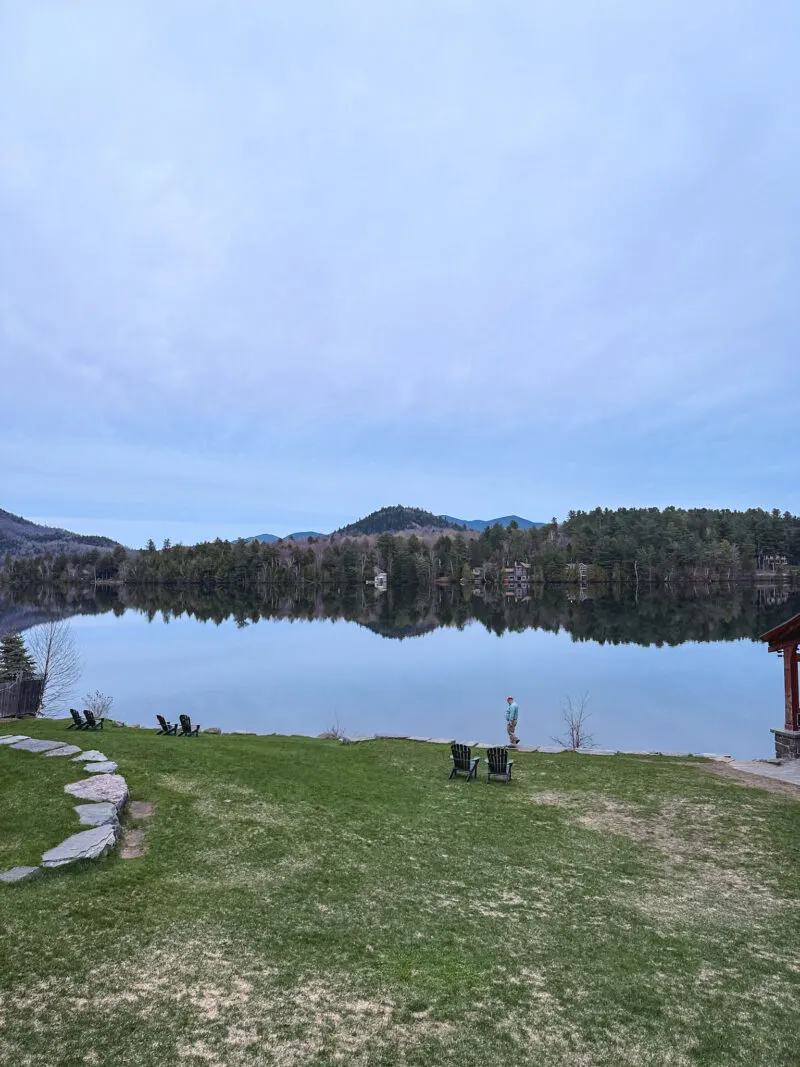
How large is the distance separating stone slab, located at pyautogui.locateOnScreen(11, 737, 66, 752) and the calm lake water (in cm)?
1606

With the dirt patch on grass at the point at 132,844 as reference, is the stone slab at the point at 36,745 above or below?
above

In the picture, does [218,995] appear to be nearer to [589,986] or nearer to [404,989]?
[404,989]

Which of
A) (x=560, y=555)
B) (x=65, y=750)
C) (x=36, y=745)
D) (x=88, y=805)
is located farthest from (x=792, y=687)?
(x=560, y=555)

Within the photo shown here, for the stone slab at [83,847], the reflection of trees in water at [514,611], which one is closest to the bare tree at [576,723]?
the stone slab at [83,847]

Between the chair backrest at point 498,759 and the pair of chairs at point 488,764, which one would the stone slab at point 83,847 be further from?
the chair backrest at point 498,759

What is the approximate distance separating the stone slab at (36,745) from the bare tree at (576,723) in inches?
686

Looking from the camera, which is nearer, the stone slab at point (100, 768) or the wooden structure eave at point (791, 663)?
the stone slab at point (100, 768)

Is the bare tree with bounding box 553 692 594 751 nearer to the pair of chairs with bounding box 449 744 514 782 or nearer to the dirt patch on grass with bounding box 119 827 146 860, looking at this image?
the pair of chairs with bounding box 449 744 514 782

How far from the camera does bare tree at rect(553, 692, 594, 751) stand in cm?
2658

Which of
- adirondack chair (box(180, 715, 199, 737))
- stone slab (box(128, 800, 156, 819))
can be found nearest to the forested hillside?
adirondack chair (box(180, 715, 199, 737))

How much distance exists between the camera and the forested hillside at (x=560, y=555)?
15725 cm

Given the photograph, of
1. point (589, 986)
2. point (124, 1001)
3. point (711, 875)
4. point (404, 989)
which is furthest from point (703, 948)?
point (124, 1001)

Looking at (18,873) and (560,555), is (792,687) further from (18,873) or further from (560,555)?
(560,555)

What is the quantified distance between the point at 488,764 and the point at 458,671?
101 ft
